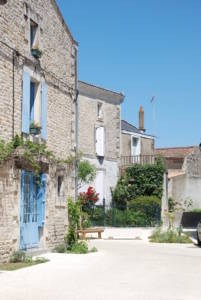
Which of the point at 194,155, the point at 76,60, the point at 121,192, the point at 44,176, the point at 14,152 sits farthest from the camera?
the point at 194,155

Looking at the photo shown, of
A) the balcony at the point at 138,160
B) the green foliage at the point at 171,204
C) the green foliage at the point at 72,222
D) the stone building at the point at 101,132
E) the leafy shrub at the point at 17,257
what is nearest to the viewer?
the leafy shrub at the point at 17,257

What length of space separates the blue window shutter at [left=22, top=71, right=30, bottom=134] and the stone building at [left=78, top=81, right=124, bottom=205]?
50.6 feet

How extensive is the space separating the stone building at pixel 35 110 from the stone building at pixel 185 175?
59.0ft

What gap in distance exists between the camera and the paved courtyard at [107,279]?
331 inches

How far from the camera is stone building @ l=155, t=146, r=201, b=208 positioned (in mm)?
35406

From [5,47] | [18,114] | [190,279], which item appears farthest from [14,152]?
[190,279]

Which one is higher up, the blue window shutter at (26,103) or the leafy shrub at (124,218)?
the blue window shutter at (26,103)

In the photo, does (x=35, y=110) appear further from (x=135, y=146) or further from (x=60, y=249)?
(x=135, y=146)

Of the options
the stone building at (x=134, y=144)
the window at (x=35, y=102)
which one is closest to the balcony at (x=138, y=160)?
the stone building at (x=134, y=144)

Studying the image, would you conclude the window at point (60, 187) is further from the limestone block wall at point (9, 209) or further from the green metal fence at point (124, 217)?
the green metal fence at point (124, 217)

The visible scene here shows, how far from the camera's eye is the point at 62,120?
1647 cm

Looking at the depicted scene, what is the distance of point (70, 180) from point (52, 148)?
1.54m

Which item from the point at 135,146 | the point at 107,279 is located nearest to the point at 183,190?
the point at 135,146

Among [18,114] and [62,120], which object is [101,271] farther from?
[62,120]
